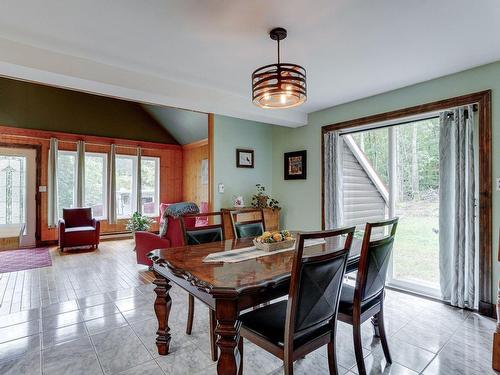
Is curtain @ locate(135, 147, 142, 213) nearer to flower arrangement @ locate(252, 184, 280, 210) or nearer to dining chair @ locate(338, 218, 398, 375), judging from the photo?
flower arrangement @ locate(252, 184, 280, 210)

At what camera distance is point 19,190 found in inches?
233

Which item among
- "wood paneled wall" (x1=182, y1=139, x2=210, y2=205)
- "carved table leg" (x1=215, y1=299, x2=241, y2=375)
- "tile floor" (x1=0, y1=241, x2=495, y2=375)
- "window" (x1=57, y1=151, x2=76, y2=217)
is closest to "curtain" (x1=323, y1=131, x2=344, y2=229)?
"tile floor" (x1=0, y1=241, x2=495, y2=375)

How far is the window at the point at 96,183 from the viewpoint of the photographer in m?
6.79

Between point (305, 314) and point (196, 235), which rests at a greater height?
point (196, 235)

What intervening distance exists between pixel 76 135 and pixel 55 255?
113 inches

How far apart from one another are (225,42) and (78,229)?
506 cm

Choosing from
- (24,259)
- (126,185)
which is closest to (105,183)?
(126,185)

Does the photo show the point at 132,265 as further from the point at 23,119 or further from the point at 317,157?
the point at 23,119

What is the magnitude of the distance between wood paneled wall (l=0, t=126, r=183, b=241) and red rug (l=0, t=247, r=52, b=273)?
0.67 metres

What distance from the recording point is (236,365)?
1.38m

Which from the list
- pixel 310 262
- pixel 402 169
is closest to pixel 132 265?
pixel 310 262

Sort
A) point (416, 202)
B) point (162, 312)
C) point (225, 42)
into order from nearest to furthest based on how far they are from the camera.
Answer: point (162, 312) → point (225, 42) → point (416, 202)

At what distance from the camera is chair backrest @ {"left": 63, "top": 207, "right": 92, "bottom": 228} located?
582 centimetres

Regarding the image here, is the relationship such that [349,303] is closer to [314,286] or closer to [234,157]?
[314,286]
